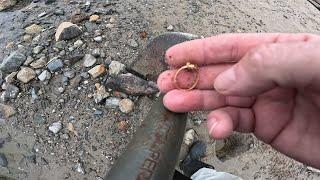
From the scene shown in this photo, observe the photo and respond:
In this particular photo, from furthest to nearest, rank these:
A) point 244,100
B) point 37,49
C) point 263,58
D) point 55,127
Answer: point 37,49, point 55,127, point 244,100, point 263,58

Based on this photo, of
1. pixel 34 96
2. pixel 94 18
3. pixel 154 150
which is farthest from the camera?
pixel 94 18

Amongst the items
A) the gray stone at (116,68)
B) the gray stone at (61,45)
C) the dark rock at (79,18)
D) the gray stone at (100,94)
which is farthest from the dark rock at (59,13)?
the gray stone at (100,94)

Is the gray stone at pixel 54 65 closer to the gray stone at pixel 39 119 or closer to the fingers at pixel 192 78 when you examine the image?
the gray stone at pixel 39 119

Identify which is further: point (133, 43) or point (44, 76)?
point (133, 43)

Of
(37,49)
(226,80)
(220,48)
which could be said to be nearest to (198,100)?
(220,48)

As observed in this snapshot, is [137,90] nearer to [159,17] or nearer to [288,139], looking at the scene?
[159,17]

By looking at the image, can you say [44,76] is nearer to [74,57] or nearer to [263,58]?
[74,57]
